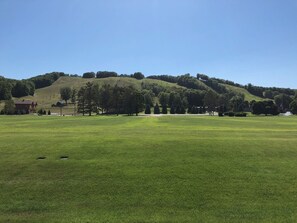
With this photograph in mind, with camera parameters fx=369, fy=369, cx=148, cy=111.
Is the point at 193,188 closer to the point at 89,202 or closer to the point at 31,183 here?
the point at 89,202

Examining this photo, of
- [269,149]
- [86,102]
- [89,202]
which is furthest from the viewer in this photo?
[86,102]

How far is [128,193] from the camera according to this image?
17.2 m

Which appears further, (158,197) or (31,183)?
(31,183)

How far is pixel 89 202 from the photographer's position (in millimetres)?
16125

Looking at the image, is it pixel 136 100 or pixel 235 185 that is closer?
pixel 235 185

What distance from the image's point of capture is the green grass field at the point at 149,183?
1488cm

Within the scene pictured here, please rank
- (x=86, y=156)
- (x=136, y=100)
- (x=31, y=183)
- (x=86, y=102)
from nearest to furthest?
(x=31, y=183) → (x=86, y=156) → (x=136, y=100) → (x=86, y=102)

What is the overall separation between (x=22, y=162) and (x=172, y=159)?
932cm

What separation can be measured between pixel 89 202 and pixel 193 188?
505 centimetres

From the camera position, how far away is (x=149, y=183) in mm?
18500

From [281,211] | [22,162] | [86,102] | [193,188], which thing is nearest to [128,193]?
[193,188]

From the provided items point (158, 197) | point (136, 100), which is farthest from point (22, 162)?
point (136, 100)

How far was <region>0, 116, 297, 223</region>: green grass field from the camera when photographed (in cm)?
1488

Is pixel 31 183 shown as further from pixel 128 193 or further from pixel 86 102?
pixel 86 102
